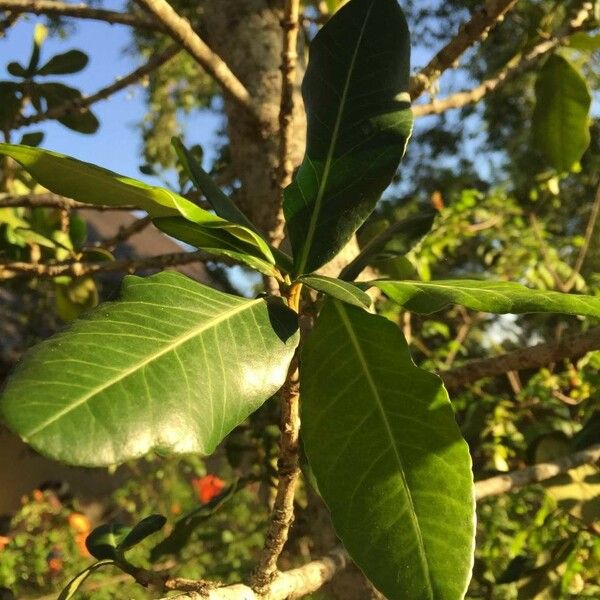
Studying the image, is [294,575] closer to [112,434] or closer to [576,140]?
[112,434]

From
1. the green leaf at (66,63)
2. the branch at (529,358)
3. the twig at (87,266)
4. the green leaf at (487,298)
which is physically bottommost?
the branch at (529,358)

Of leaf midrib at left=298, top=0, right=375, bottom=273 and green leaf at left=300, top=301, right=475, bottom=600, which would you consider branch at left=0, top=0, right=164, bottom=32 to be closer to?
leaf midrib at left=298, top=0, right=375, bottom=273

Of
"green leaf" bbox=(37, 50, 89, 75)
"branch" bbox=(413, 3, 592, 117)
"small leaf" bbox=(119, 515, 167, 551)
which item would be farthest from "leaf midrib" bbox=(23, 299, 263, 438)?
"green leaf" bbox=(37, 50, 89, 75)

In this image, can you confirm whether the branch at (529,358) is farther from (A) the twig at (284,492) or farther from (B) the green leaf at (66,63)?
(B) the green leaf at (66,63)

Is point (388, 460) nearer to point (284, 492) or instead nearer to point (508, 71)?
point (284, 492)

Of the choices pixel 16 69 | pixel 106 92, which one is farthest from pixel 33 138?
pixel 106 92

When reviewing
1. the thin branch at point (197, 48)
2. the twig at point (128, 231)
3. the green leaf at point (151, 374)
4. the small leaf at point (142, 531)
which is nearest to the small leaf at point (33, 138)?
the twig at point (128, 231)
